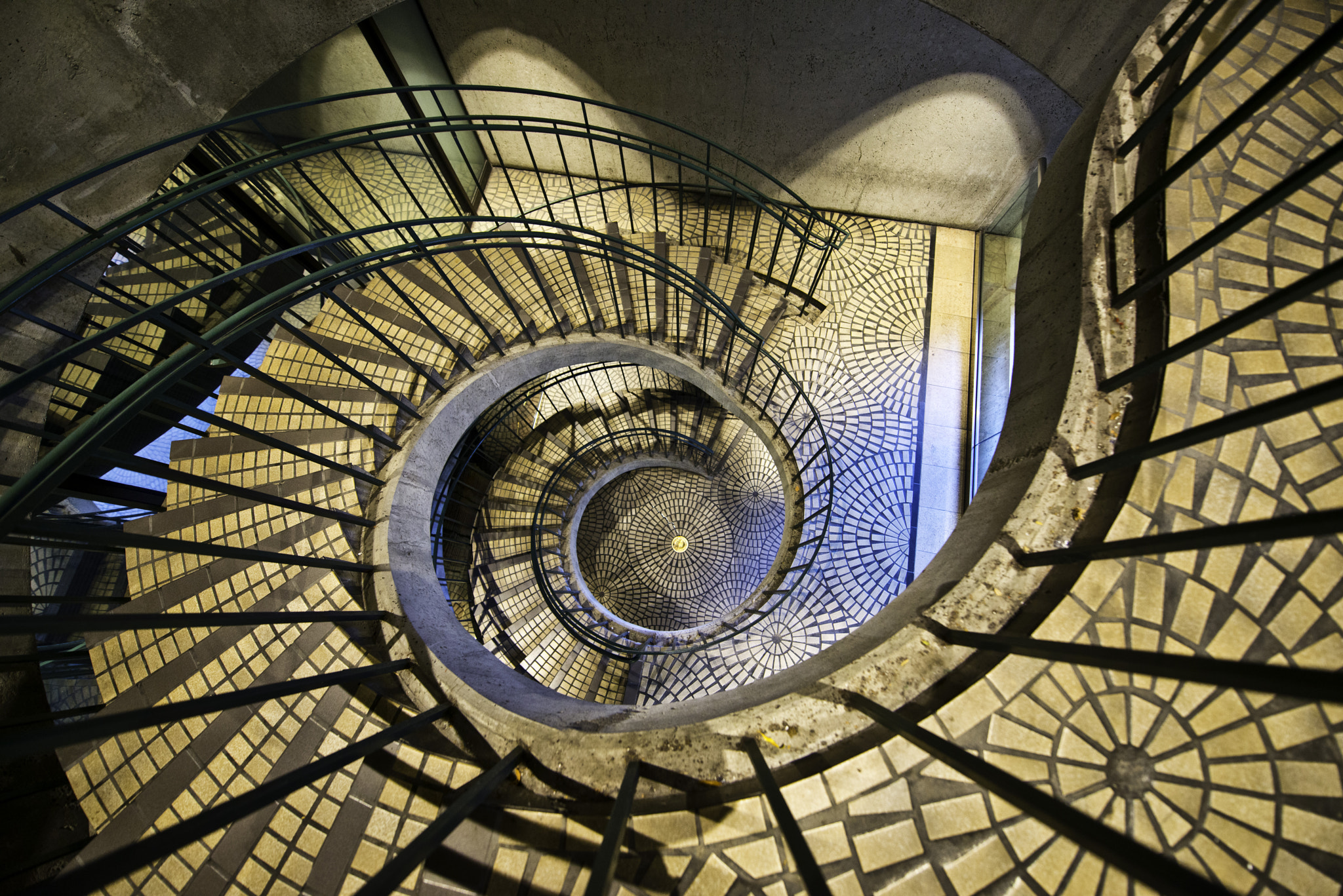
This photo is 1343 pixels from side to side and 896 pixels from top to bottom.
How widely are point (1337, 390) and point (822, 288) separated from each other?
469 centimetres

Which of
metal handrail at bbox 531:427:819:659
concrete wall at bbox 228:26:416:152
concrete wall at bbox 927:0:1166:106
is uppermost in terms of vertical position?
concrete wall at bbox 927:0:1166:106

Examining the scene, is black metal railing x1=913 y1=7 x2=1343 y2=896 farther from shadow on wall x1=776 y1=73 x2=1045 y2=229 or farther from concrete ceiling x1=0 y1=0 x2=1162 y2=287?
shadow on wall x1=776 y1=73 x2=1045 y2=229

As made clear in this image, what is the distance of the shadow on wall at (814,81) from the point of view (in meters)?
4.39

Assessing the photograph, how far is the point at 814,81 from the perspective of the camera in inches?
186

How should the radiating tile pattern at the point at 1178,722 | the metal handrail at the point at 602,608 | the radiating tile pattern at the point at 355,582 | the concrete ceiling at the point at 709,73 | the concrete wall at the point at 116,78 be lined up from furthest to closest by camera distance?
the metal handrail at the point at 602,608 → the concrete ceiling at the point at 709,73 → the concrete wall at the point at 116,78 → the radiating tile pattern at the point at 355,582 → the radiating tile pattern at the point at 1178,722

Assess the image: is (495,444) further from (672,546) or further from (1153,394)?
(1153,394)

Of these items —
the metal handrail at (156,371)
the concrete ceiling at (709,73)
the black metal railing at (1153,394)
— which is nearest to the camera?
the black metal railing at (1153,394)

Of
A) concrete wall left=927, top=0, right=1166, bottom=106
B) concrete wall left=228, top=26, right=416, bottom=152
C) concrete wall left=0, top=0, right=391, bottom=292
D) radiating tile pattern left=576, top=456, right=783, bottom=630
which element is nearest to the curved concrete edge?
concrete wall left=927, top=0, right=1166, bottom=106

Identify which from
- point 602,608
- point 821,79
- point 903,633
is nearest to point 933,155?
point 821,79

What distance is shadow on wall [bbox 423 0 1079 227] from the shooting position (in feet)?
14.4

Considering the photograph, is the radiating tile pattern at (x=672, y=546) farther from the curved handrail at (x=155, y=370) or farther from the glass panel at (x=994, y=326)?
the curved handrail at (x=155, y=370)

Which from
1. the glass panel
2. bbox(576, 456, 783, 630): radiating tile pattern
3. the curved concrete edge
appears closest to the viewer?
the curved concrete edge

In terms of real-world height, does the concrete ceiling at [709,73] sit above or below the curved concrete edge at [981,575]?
above

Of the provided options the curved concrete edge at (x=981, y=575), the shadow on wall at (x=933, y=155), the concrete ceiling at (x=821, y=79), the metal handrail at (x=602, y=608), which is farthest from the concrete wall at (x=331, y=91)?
the curved concrete edge at (x=981, y=575)
